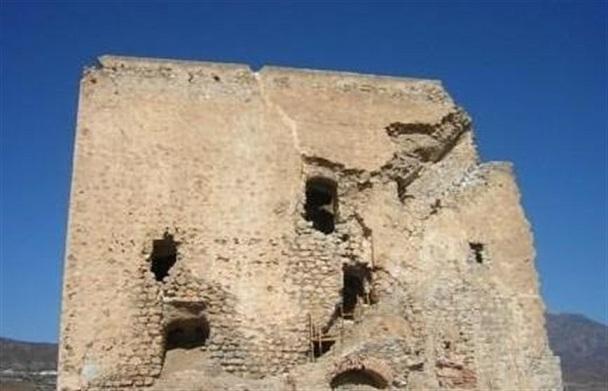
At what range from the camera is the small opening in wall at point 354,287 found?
1095cm

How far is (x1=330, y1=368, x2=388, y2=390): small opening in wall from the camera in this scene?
10141 millimetres

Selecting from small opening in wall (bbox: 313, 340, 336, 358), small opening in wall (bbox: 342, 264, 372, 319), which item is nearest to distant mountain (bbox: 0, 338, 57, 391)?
small opening in wall (bbox: 342, 264, 372, 319)

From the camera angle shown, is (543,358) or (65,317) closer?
(65,317)

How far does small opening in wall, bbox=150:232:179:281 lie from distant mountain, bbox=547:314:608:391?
4676 cm

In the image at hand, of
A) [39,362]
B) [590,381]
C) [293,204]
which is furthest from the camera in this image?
[590,381]

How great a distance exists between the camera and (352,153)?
11.4m

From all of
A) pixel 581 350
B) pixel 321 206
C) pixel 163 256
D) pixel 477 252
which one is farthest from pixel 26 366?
pixel 581 350

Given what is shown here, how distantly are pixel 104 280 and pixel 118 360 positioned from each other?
1018 mm

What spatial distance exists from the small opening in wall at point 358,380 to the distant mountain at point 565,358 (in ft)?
10.9

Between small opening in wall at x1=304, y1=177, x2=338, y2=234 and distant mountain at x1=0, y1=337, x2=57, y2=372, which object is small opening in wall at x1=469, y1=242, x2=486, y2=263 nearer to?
small opening in wall at x1=304, y1=177, x2=338, y2=234

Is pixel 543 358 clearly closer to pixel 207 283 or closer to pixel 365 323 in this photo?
pixel 365 323

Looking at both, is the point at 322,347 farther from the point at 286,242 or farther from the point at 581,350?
the point at 581,350

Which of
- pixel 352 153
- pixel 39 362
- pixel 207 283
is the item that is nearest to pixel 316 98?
pixel 352 153

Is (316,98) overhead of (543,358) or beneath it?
overhead
